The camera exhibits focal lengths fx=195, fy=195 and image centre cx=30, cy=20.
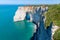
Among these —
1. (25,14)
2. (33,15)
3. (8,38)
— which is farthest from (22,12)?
(8,38)

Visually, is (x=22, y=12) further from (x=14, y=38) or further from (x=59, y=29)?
(x=59, y=29)

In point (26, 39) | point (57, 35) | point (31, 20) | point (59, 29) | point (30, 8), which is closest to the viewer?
point (57, 35)

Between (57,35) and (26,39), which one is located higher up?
(57,35)

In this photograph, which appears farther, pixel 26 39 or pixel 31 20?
pixel 31 20

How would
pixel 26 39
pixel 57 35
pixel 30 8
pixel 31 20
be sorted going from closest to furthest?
pixel 57 35 → pixel 26 39 → pixel 31 20 → pixel 30 8

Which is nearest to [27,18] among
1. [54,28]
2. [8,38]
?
[8,38]

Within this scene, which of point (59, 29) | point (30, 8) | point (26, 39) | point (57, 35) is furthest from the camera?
point (30, 8)

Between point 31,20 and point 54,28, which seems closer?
point 54,28

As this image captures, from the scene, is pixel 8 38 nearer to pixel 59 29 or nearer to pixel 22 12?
pixel 59 29

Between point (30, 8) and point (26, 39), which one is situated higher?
point (30, 8)
